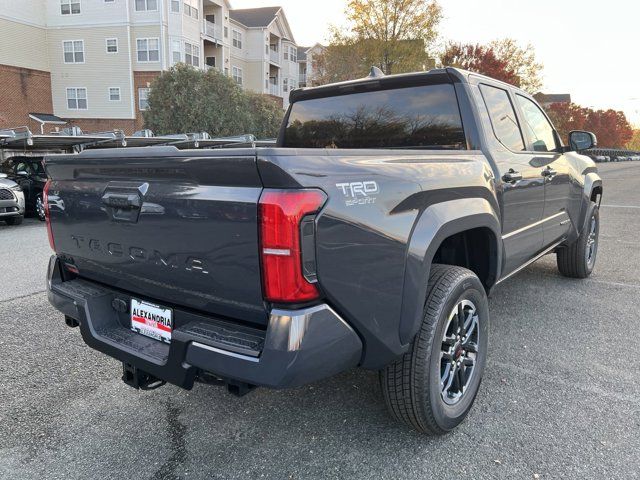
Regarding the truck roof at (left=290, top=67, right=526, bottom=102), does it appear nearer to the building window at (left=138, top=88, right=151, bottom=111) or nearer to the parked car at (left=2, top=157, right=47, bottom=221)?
the parked car at (left=2, top=157, right=47, bottom=221)

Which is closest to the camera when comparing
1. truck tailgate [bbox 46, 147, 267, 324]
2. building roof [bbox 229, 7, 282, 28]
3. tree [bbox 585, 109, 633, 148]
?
truck tailgate [bbox 46, 147, 267, 324]

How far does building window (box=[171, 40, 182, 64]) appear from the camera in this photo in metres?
30.6

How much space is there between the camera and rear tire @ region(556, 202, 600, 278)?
5.33 m

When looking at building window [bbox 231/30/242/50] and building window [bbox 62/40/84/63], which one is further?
building window [bbox 231/30/242/50]

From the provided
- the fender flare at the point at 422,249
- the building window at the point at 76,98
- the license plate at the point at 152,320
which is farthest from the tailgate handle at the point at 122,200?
the building window at the point at 76,98

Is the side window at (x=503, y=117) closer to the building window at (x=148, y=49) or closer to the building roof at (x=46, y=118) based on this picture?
the building window at (x=148, y=49)

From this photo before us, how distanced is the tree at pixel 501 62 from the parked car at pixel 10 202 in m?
29.7

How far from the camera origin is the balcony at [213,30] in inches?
1368

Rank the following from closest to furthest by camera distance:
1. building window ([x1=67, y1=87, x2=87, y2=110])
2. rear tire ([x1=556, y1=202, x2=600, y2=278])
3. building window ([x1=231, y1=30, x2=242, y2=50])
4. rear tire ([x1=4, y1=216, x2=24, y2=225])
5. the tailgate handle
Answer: the tailgate handle → rear tire ([x1=556, y1=202, x2=600, y2=278]) → rear tire ([x1=4, y1=216, x2=24, y2=225]) → building window ([x1=67, y1=87, x2=87, y2=110]) → building window ([x1=231, y1=30, x2=242, y2=50])

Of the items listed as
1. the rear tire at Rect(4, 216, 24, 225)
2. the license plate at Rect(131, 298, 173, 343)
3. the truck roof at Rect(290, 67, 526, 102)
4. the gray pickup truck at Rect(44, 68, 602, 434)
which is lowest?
the rear tire at Rect(4, 216, 24, 225)

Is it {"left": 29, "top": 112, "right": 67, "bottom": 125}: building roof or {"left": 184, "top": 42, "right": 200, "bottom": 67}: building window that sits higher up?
{"left": 184, "top": 42, "right": 200, "bottom": 67}: building window

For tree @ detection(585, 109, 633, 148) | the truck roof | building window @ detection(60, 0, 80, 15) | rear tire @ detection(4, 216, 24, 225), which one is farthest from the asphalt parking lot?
tree @ detection(585, 109, 633, 148)

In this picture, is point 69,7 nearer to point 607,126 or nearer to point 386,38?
point 386,38

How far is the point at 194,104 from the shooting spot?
23.8 metres
